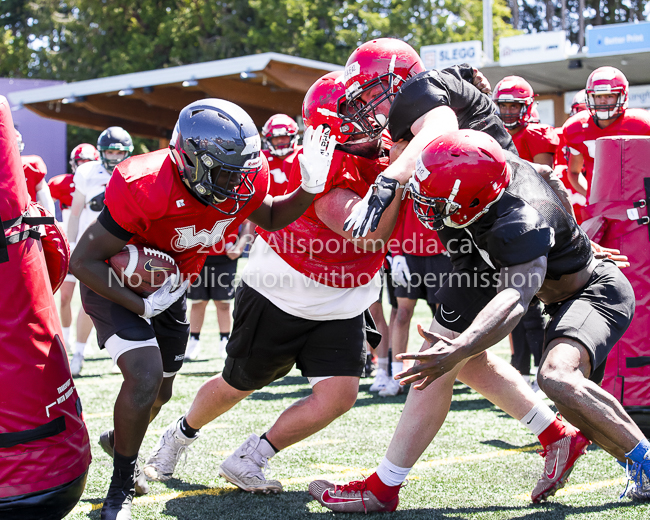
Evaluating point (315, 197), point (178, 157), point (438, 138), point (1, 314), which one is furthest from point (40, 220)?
point (438, 138)

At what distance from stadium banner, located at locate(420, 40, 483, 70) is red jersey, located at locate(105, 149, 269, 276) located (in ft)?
41.3

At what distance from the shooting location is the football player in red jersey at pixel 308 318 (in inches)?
123

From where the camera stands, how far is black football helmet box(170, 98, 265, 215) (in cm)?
267

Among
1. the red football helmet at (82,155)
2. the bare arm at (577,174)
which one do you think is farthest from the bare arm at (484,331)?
the red football helmet at (82,155)

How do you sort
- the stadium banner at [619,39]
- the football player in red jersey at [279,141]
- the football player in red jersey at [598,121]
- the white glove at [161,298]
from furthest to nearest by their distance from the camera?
the stadium banner at [619,39]
the football player in red jersey at [279,141]
the football player in red jersey at [598,121]
the white glove at [161,298]

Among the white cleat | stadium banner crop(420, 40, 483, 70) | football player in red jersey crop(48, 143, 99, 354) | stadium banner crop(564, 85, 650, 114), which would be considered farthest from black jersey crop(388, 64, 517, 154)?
stadium banner crop(420, 40, 483, 70)

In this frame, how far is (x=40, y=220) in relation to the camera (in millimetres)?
2467

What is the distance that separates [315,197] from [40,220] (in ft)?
3.58

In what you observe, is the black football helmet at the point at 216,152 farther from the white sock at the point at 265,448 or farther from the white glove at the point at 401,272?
the white glove at the point at 401,272

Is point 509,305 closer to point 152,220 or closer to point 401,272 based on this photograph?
point 152,220

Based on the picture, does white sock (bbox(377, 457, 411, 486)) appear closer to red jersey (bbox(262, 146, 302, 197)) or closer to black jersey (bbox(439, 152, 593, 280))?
black jersey (bbox(439, 152, 593, 280))

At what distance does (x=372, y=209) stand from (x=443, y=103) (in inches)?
25.2

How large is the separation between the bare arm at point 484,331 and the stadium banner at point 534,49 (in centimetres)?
1203

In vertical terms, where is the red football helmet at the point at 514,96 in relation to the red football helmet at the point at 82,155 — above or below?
above
